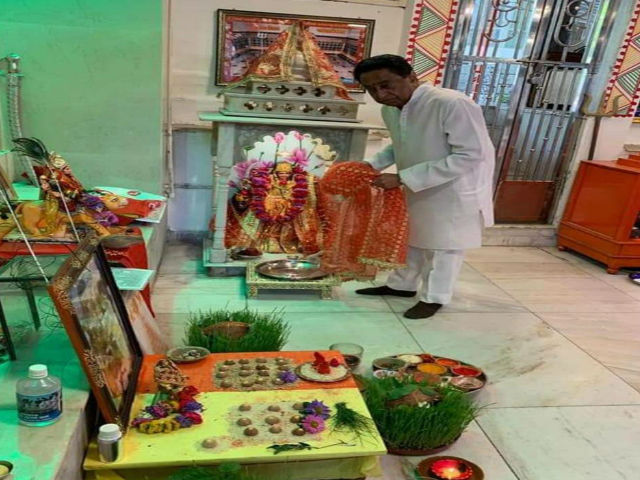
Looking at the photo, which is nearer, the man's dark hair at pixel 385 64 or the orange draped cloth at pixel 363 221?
the man's dark hair at pixel 385 64

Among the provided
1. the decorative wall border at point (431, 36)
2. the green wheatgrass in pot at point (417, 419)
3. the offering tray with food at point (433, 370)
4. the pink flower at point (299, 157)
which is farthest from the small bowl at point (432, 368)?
the decorative wall border at point (431, 36)

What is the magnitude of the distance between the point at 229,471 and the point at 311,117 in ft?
8.31

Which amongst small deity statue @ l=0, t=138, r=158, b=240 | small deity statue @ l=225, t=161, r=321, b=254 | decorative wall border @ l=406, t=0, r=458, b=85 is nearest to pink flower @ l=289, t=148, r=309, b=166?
small deity statue @ l=225, t=161, r=321, b=254

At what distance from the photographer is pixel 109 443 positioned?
136 cm

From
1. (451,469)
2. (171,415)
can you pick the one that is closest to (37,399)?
(171,415)

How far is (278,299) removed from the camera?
329cm

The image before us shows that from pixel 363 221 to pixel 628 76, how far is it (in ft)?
9.47

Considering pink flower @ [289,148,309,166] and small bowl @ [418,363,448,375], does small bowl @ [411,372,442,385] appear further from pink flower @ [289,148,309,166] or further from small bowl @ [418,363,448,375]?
pink flower @ [289,148,309,166]

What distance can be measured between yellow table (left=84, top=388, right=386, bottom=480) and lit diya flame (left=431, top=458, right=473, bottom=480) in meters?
0.26

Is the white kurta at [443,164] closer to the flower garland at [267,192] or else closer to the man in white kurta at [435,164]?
the man in white kurta at [435,164]

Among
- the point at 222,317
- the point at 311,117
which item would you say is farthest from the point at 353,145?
the point at 222,317

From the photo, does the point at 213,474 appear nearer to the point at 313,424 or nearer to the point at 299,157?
the point at 313,424

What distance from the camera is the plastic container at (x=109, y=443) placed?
136 cm

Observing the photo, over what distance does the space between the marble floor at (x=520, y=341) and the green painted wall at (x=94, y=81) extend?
2.59 feet
